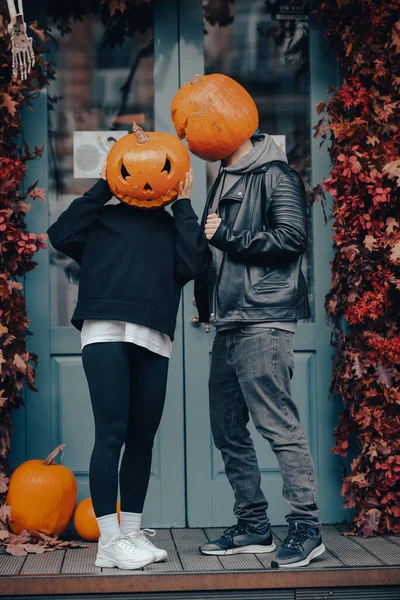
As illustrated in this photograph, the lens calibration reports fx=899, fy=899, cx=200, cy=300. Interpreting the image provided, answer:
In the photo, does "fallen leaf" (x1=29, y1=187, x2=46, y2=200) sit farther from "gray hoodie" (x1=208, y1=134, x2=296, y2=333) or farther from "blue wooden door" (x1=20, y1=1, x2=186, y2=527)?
"gray hoodie" (x1=208, y1=134, x2=296, y2=333)

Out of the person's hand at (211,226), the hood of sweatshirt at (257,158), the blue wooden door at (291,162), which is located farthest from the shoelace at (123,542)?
the hood of sweatshirt at (257,158)

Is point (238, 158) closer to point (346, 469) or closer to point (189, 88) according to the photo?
point (189, 88)

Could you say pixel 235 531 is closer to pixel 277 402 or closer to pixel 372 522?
pixel 277 402

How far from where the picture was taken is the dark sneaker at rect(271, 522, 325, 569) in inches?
143

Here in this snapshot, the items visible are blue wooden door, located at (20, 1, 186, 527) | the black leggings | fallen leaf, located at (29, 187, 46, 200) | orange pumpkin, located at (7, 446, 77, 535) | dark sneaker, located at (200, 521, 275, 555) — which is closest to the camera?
the black leggings

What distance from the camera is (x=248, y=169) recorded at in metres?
3.78

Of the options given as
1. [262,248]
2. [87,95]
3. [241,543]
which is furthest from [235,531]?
[87,95]

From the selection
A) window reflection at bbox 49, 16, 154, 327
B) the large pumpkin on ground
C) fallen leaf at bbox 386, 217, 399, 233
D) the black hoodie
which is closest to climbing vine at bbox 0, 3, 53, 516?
A: window reflection at bbox 49, 16, 154, 327

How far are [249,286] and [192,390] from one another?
47.3 inches

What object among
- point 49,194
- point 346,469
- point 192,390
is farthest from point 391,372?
point 49,194

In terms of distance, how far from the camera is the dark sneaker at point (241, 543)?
390 cm

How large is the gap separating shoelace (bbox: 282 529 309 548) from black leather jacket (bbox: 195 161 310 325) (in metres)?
0.87

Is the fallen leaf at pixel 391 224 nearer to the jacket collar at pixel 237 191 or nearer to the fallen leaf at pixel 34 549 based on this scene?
the jacket collar at pixel 237 191

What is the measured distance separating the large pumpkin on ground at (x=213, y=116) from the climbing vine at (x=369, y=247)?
2.77 ft
